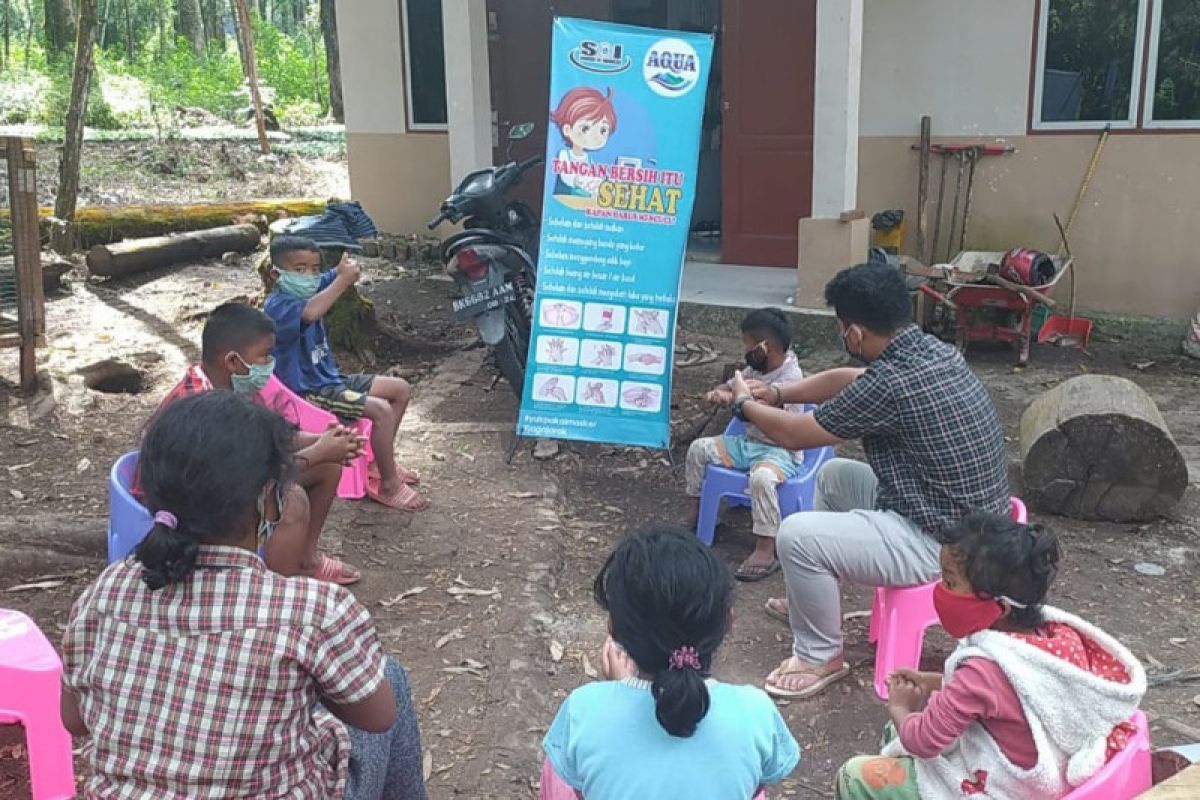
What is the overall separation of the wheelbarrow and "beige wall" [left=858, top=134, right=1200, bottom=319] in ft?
1.16

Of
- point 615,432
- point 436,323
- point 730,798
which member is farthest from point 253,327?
point 436,323

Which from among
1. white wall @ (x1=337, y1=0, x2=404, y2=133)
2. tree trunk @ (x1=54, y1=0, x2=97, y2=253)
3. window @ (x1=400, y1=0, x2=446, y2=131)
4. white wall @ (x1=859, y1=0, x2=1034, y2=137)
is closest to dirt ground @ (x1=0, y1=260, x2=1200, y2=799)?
white wall @ (x1=859, y1=0, x2=1034, y2=137)

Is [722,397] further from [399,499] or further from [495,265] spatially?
[495,265]

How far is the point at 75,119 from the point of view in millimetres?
9484

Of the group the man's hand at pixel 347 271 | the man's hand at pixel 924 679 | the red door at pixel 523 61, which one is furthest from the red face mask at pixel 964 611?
the red door at pixel 523 61

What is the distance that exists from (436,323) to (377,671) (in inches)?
263

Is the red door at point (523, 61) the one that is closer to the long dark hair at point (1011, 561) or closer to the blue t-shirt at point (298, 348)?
the blue t-shirt at point (298, 348)

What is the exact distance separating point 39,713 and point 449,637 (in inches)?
57.2

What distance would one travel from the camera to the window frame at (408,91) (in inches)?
399

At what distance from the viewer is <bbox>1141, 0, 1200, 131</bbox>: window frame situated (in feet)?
24.8

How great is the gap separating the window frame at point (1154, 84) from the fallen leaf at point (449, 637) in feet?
21.3

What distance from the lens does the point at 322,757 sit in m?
2.02

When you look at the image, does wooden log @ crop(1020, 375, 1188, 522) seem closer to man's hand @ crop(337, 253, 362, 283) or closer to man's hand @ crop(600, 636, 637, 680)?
man's hand @ crop(337, 253, 362, 283)

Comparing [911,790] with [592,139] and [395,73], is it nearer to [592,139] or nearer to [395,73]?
[592,139]
